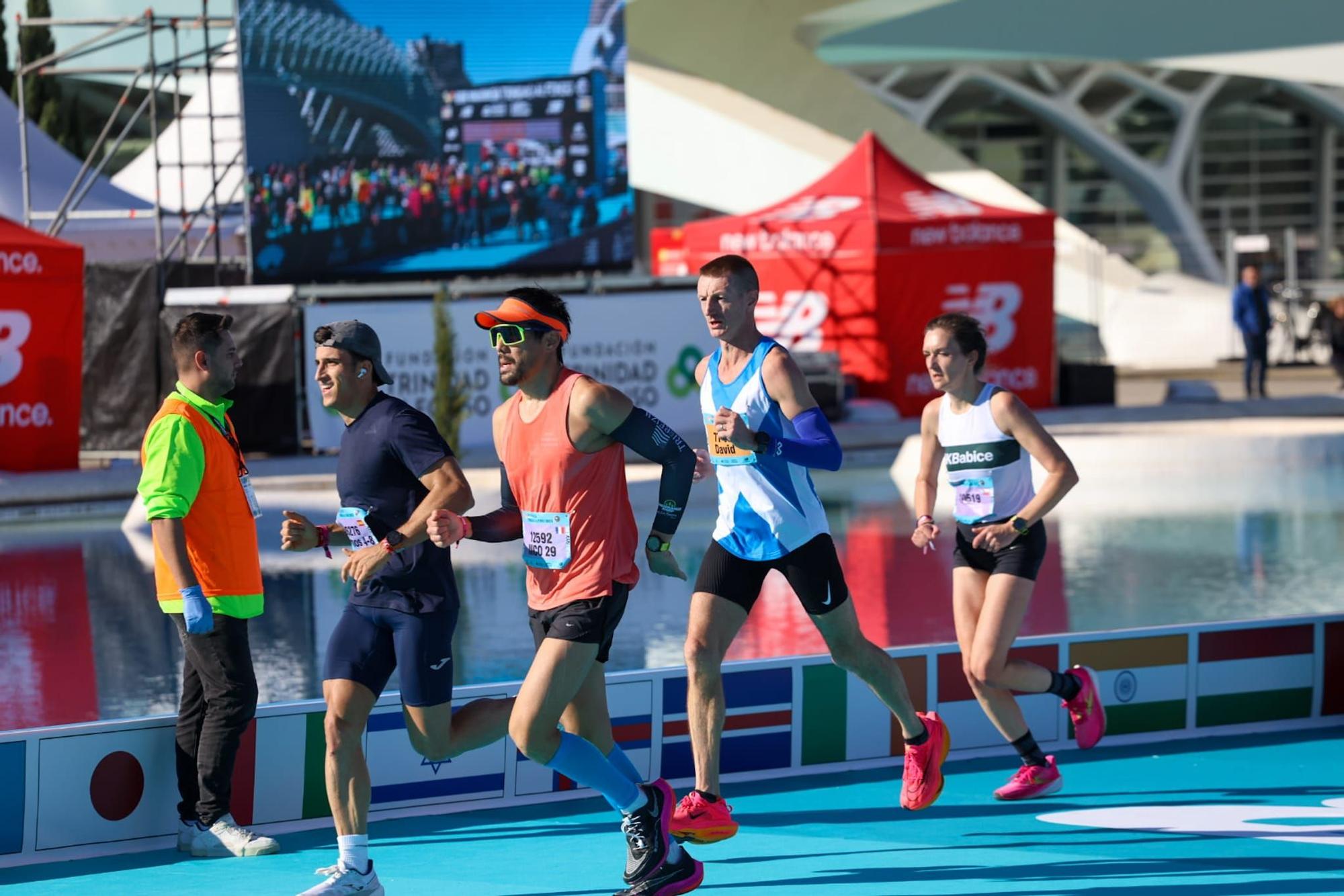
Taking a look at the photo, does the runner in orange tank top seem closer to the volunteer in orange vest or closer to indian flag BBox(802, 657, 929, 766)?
the volunteer in orange vest

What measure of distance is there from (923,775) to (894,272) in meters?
17.7

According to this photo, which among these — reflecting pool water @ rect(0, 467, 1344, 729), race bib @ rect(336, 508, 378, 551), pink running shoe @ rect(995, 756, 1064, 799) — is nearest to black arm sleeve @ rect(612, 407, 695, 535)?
race bib @ rect(336, 508, 378, 551)

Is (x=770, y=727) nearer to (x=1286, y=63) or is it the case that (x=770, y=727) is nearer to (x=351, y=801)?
(x=351, y=801)

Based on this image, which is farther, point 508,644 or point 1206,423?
point 1206,423

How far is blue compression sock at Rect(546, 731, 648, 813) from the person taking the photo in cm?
533

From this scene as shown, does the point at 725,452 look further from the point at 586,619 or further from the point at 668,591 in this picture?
the point at 668,591

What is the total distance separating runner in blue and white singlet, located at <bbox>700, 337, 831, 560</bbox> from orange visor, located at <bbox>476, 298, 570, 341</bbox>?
75cm

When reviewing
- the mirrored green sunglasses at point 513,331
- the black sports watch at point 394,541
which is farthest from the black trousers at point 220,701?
the mirrored green sunglasses at point 513,331

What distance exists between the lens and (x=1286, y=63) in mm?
→ 41594

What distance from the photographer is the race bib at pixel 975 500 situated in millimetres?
6625

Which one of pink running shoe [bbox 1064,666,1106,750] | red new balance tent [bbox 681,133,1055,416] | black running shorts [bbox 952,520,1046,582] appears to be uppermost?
red new balance tent [bbox 681,133,1055,416]

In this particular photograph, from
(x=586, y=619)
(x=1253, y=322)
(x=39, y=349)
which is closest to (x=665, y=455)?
(x=586, y=619)

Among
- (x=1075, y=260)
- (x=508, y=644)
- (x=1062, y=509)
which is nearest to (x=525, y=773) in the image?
(x=508, y=644)

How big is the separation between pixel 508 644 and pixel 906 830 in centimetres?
419
